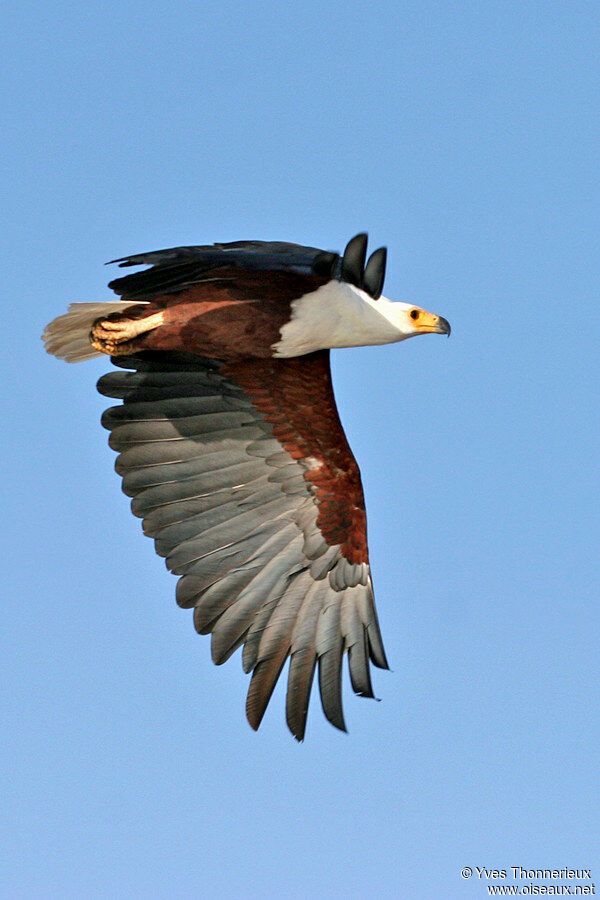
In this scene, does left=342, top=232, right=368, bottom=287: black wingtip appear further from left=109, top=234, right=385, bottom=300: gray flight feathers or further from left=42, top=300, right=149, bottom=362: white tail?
left=42, top=300, right=149, bottom=362: white tail

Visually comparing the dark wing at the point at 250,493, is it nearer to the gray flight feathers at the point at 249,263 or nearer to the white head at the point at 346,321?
the white head at the point at 346,321

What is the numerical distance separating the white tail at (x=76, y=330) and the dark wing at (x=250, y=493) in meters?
0.32

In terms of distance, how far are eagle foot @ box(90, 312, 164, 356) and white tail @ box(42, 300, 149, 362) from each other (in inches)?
3.3

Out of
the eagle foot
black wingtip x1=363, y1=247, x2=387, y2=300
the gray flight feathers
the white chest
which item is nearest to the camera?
the gray flight feathers

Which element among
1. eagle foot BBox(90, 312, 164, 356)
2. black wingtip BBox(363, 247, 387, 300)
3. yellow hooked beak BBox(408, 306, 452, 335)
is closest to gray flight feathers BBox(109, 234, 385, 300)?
black wingtip BBox(363, 247, 387, 300)

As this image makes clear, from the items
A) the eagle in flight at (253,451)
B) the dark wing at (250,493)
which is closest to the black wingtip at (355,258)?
the eagle in flight at (253,451)

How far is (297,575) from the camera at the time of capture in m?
9.80

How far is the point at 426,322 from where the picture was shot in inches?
371

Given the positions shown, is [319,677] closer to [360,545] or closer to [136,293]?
[360,545]

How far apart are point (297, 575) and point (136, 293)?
241cm

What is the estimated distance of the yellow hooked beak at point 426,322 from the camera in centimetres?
937

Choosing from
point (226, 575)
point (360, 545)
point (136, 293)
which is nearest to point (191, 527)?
point (226, 575)

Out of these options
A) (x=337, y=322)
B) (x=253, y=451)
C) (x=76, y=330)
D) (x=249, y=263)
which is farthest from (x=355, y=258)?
(x=76, y=330)

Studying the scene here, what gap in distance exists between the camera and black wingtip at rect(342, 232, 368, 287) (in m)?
7.98
